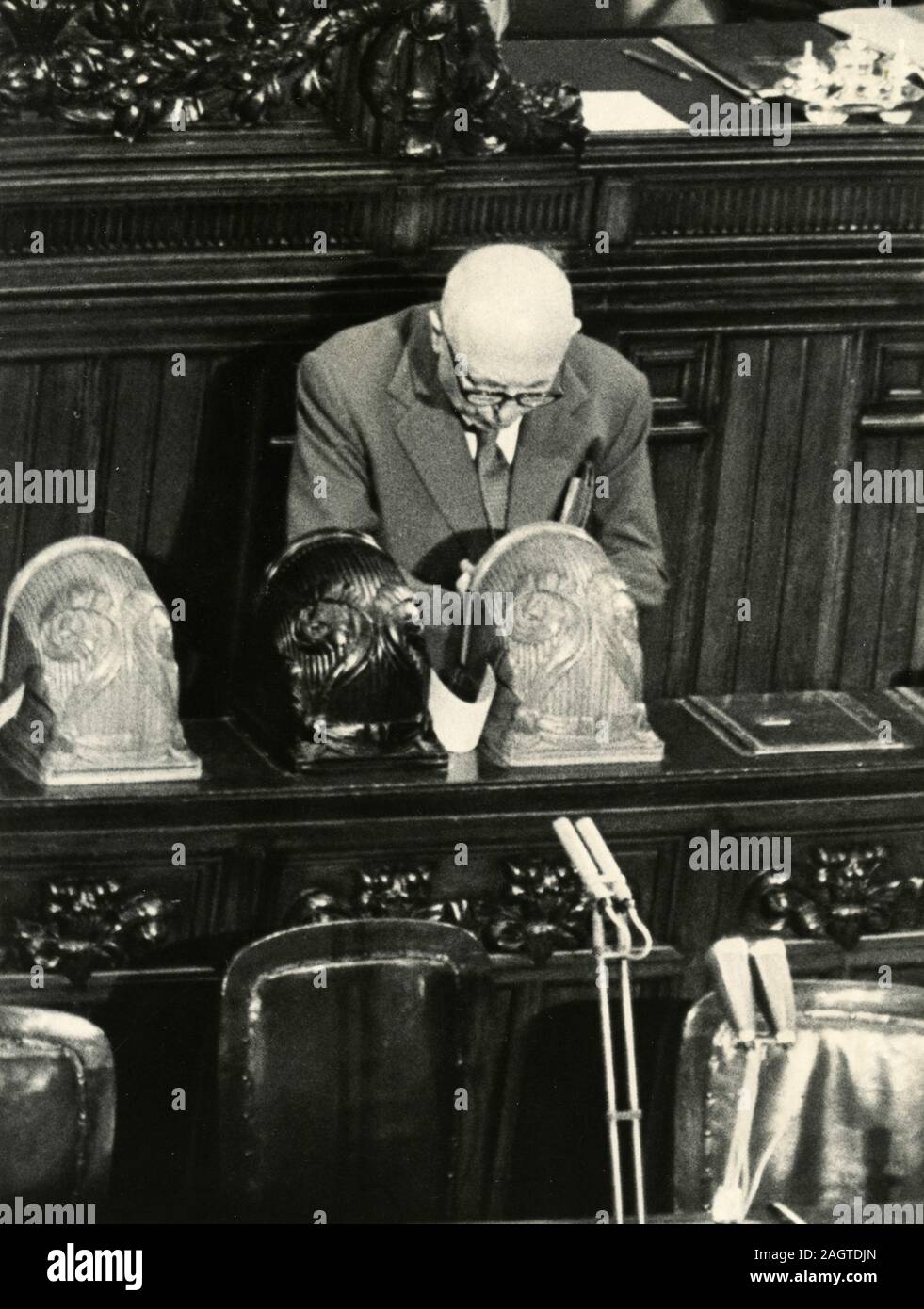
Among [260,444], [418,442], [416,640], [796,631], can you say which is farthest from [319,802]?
[796,631]

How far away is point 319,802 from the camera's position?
5.55 metres

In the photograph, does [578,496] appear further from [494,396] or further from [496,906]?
[496,906]

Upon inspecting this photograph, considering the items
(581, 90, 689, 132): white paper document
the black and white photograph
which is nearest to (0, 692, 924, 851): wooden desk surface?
the black and white photograph

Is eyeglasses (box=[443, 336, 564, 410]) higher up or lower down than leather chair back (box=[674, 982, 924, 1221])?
higher up

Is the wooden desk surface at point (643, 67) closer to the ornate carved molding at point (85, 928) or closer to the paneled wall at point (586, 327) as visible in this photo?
the paneled wall at point (586, 327)

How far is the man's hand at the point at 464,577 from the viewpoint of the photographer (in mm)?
5750

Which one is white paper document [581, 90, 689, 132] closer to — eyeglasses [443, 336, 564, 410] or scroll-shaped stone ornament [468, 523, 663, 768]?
eyeglasses [443, 336, 564, 410]

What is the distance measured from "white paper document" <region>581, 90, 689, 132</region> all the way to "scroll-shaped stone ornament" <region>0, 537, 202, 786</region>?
1.57 m

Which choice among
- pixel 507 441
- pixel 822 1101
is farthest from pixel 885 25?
pixel 822 1101

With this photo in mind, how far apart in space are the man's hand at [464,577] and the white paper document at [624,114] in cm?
111

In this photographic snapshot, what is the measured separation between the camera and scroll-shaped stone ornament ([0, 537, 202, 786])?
18.0 ft

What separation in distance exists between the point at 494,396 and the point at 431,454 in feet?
0.88
